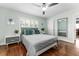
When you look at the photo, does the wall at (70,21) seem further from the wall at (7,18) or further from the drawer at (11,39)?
the drawer at (11,39)

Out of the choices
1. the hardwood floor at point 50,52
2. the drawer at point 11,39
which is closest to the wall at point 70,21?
the hardwood floor at point 50,52

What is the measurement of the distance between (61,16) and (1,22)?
376cm

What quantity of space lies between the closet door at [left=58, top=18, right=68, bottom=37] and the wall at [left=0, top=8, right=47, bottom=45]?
1297 millimetres

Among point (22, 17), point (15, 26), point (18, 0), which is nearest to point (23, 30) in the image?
point (15, 26)

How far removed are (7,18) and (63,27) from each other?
3.70m

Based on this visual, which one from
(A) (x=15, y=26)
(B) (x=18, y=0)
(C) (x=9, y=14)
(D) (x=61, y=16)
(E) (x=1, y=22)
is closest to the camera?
(B) (x=18, y=0)

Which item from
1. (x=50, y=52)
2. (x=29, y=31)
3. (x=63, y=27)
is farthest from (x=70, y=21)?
(x=29, y=31)

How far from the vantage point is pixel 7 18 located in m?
3.43

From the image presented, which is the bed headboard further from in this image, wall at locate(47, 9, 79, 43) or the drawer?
wall at locate(47, 9, 79, 43)

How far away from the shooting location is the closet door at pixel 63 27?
3.93 m

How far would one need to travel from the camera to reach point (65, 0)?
20.2 inches

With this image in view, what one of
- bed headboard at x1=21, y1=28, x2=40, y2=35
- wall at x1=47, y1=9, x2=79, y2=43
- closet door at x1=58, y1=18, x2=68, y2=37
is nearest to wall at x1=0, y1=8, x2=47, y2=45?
bed headboard at x1=21, y1=28, x2=40, y2=35

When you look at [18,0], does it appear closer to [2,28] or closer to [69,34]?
[2,28]

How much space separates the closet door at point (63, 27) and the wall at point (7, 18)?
1.30m
